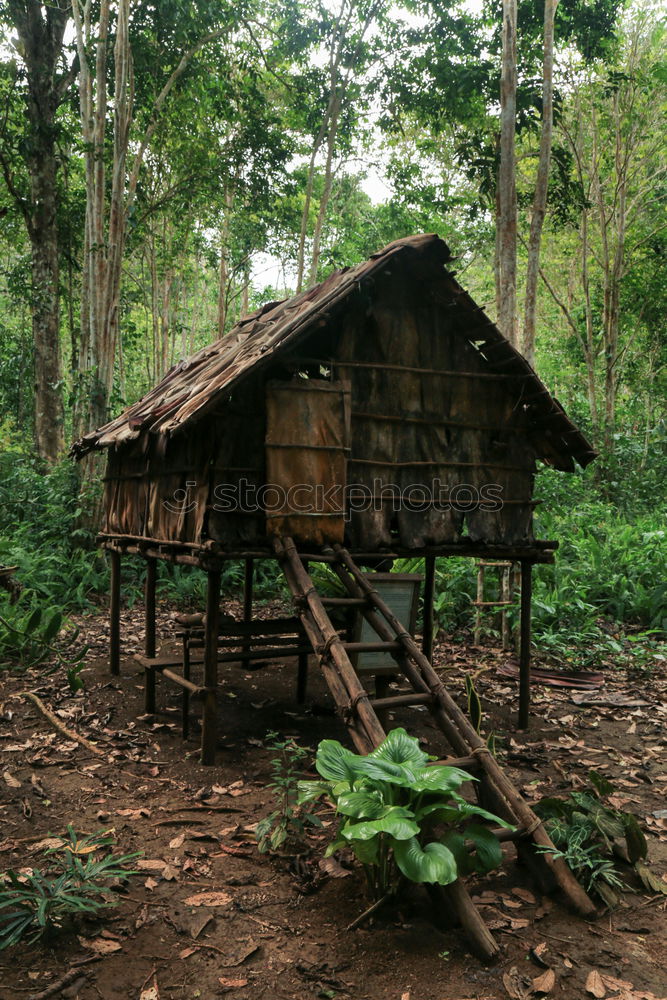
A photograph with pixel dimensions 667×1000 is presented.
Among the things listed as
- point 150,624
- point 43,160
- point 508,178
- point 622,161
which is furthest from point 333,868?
point 622,161

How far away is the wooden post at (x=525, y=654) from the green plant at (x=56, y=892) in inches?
180

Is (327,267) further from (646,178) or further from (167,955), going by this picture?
(167,955)

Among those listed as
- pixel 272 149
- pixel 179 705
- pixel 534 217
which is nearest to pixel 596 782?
pixel 179 705

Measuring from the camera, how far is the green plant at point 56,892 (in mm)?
3754

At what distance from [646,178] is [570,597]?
13.7m

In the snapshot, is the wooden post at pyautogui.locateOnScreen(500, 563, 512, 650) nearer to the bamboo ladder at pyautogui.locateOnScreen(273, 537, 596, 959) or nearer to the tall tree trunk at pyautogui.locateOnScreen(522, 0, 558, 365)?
the tall tree trunk at pyautogui.locateOnScreen(522, 0, 558, 365)

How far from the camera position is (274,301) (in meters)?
9.55

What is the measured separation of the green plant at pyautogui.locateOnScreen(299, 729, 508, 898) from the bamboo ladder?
0.25 m

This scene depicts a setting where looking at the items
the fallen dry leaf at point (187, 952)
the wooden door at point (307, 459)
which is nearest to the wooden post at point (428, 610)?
the wooden door at point (307, 459)

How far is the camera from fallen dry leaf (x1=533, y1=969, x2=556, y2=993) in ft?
11.8

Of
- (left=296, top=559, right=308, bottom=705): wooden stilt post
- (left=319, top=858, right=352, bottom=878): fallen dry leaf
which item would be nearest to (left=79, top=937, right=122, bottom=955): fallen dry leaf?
(left=319, top=858, right=352, bottom=878): fallen dry leaf

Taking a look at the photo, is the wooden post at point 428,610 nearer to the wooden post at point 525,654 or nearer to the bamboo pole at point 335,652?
the wooden post at point 525,654

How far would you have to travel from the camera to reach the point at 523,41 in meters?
12.9

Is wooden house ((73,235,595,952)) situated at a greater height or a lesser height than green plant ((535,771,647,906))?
greater
